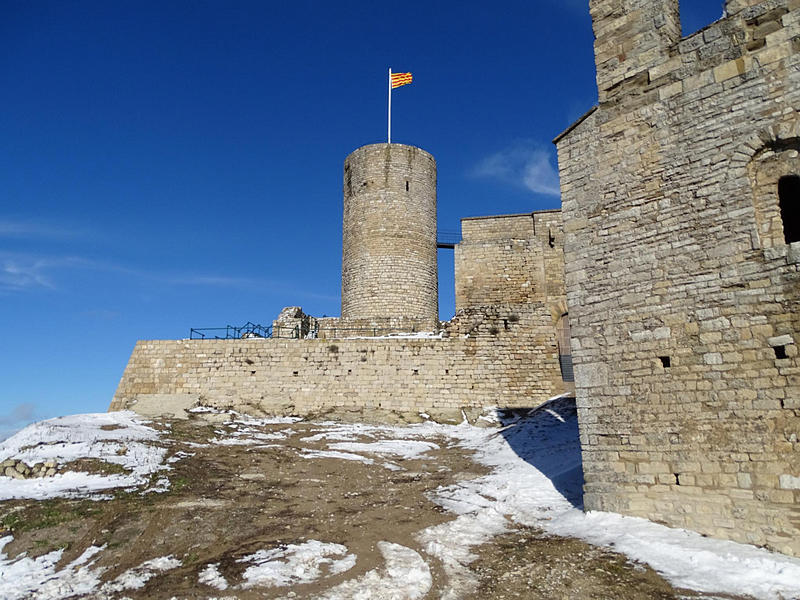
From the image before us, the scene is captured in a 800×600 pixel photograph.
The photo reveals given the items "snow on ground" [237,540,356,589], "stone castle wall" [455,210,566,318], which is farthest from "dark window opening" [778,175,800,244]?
"stone castle wall" [455,210,566,318]

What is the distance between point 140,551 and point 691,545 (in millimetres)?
6156

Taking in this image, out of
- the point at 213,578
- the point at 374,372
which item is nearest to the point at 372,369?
the point at 374,372

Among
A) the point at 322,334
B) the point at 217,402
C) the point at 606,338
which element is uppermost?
the point at 322,334

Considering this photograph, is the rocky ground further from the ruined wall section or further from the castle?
the ruined wall section

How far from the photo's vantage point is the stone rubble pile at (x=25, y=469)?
8.78 metres

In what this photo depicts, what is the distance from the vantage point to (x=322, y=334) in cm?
2048

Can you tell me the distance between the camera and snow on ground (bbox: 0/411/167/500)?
8281 millimetres

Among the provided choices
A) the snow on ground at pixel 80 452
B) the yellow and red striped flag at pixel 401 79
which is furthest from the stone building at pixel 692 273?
the yellow and red striped flag at pixel 401 79

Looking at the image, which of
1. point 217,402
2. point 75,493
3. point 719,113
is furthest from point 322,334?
point 719,113

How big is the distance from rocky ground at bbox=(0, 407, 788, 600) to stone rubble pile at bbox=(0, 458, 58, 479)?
0.68 ft

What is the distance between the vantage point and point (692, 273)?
6.64 metres

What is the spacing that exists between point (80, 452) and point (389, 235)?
16.1m

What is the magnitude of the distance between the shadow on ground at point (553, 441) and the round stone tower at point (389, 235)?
899cm

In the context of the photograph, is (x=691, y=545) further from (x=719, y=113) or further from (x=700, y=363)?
(x=719, y=113)
